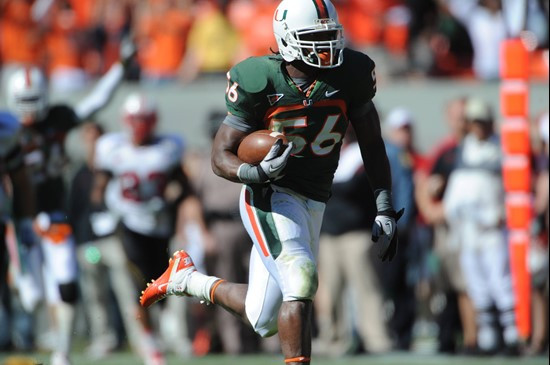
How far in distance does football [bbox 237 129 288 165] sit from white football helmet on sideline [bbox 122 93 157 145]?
3885 mm

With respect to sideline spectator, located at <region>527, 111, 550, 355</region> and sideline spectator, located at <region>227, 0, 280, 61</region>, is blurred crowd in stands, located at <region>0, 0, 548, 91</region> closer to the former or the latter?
sideline spectator, located at <region>227, 0, 280, 61</region>

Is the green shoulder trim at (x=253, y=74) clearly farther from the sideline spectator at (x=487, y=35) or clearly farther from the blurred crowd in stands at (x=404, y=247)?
the sideline spectator at (x=487, y=35)

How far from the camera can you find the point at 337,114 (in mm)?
5910

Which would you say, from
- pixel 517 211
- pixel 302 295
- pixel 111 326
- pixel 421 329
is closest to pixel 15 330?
pixel 111 326

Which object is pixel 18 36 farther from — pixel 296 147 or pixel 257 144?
pixel 257 144

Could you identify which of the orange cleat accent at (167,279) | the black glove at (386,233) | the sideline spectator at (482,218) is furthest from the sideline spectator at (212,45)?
the black glove at (386,233)

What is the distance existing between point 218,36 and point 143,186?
362 cm

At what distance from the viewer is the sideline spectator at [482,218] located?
31.1ft

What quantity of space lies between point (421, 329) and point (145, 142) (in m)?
3.42

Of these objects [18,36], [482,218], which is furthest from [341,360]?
[18,36]

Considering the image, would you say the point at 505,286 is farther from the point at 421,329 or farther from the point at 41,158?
the point at 41,158

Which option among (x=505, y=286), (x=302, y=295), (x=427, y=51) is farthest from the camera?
(x=427, y=51)

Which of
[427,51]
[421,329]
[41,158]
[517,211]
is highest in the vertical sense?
[427,51]

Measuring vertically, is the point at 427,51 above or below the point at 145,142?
above
